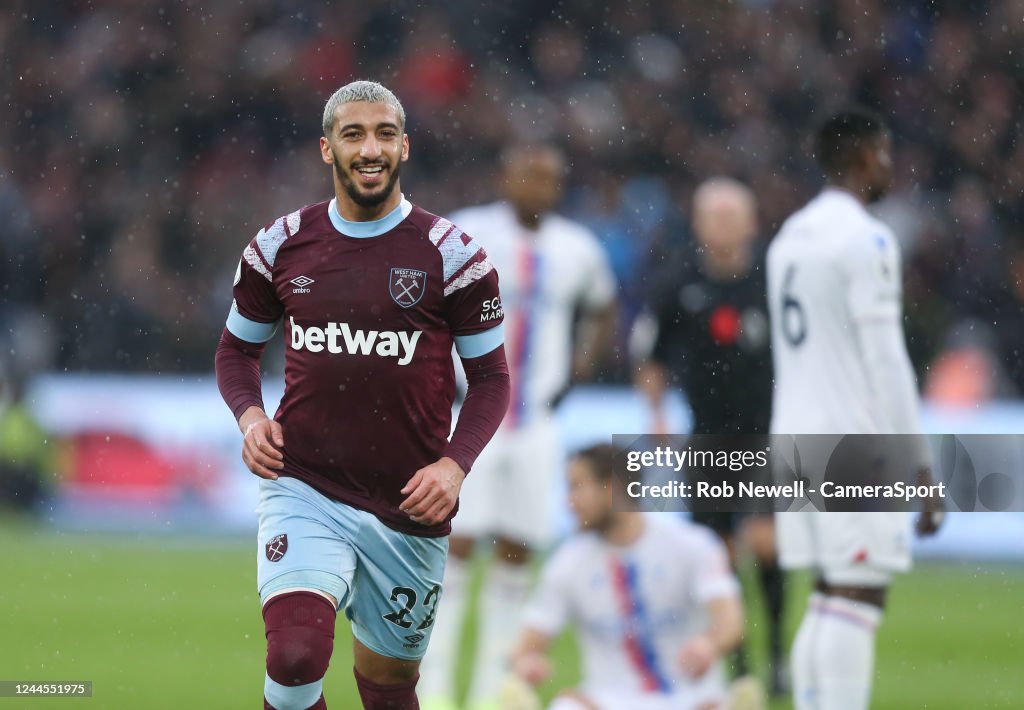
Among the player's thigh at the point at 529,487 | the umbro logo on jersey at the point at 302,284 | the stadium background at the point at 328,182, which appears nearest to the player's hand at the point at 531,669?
the umbro logo on jersey at the point at 302,284

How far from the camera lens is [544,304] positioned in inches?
284

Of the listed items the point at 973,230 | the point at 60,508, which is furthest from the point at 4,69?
the point at 973,230

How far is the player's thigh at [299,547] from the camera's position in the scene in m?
4.11

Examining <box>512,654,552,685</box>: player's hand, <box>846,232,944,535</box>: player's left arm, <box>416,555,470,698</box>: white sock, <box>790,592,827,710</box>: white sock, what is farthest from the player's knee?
<box>416,555,470,698</box>: white sock

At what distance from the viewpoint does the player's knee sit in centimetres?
396

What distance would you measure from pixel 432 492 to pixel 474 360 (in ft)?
1.57

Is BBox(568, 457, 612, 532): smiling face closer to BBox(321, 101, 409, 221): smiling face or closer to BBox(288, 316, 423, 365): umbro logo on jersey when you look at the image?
BBox(288, 316, 423, 365): umbro logo on jersey

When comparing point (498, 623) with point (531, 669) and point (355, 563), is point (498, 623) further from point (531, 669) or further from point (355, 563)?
point (355, 563)

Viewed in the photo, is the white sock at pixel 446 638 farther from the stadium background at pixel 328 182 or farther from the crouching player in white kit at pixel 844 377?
the stadium background at pixel 328 182

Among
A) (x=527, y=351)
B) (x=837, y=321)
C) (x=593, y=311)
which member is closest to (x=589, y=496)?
(x=837, y=321)

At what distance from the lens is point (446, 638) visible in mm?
6516

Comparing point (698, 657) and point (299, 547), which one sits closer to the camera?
point (299, 547)

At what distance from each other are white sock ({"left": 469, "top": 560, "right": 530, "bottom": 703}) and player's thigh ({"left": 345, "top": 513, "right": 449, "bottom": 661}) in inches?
83.2

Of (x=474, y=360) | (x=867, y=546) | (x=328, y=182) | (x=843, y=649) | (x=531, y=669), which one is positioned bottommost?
(x=531, y=669)
